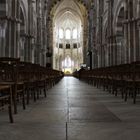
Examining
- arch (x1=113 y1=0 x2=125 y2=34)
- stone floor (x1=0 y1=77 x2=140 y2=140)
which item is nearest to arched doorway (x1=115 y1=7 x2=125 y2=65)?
arch (x1=113 y1=0 x2=125 y2=34)

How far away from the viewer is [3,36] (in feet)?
60.8

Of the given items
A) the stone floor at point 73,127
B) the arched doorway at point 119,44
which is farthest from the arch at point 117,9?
the stone floor at point 73,127

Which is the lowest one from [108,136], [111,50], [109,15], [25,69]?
[108,136]

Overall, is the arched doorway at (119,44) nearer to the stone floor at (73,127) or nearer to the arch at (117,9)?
the arch at (117,9)

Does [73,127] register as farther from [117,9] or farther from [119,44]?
[119,44]

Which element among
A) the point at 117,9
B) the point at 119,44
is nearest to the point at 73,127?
the point at 117,9

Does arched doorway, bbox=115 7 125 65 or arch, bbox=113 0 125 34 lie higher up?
arch, bbox=113 0 125 34

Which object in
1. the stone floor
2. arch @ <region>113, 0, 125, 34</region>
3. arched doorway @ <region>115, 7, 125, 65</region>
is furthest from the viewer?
arched doorway @ <region>115, 7, 125, 65</region>

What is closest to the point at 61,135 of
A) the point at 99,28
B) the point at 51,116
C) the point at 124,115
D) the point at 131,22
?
the point at 51,116

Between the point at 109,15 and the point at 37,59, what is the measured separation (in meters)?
11.1

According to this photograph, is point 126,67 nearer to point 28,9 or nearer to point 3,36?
point 3,36

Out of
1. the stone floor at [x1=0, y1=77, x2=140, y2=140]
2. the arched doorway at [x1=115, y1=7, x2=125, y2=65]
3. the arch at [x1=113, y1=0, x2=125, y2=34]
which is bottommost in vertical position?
the stone floor at [x1=0, y1=77, x2=140, y2=140]

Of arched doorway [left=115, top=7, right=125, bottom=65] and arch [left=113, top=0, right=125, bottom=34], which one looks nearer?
arch [left=113, top=0, right=125, bottom=34]

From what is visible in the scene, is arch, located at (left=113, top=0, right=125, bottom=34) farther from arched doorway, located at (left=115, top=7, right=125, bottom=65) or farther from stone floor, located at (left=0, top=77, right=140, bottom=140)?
stone floor, located at (left=0, top=77, right=140, bottom=140)
